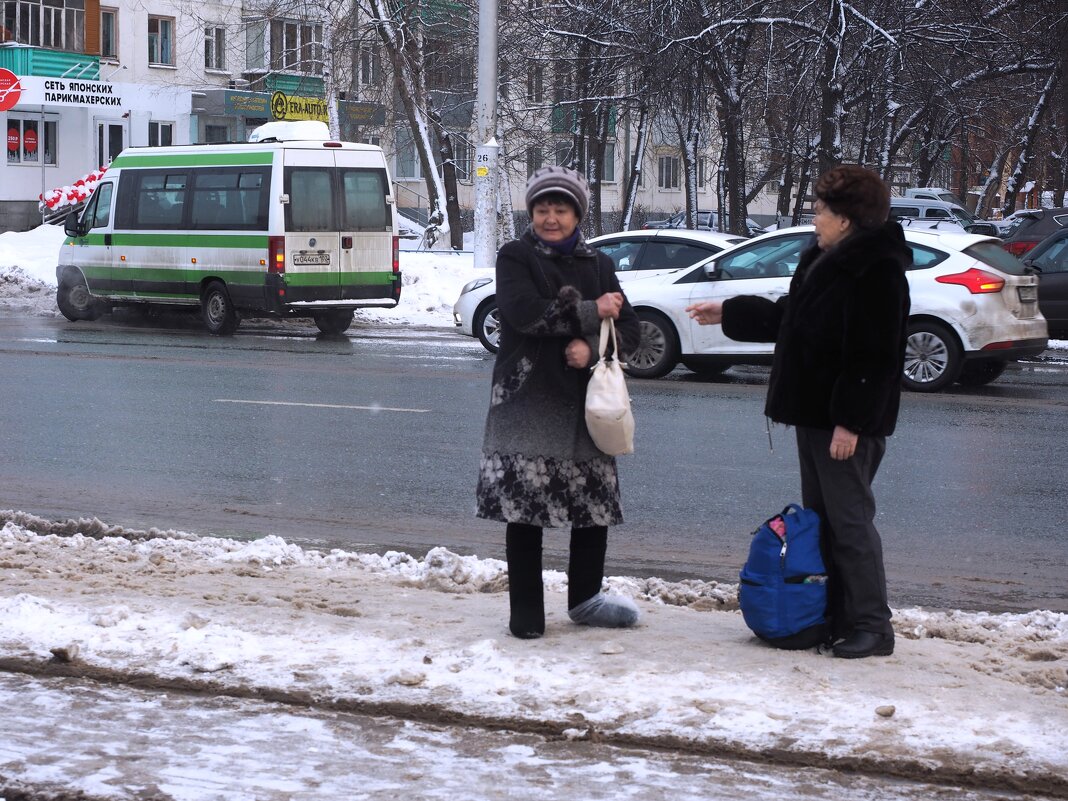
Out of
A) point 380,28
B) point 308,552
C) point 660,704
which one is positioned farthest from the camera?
point 380,28

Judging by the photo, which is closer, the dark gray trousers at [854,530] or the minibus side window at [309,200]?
the dark gray trousers at [854,530]

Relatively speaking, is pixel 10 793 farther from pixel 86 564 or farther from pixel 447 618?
pixel 86 564

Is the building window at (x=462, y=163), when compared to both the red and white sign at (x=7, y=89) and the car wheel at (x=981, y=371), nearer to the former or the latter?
the red and white sign at (x=7, y=89)

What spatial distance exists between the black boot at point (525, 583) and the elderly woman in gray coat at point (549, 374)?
10 cm

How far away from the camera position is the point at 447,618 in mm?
5406

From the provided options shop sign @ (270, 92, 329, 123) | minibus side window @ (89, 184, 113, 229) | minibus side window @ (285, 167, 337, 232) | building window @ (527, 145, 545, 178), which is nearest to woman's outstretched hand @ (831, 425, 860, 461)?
minibus side window @ (285, 167, 337, 232)

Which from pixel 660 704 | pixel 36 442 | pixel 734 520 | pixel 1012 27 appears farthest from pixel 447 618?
pixel 1012 27

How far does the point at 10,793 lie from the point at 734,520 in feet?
15.6

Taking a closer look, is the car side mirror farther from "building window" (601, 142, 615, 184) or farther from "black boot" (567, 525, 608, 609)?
"building window" (601, 142, 615, 184)

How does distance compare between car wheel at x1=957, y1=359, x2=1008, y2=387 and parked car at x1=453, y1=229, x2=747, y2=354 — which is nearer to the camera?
car wheel at x1=957, y1=359, x2=1008, y2=387

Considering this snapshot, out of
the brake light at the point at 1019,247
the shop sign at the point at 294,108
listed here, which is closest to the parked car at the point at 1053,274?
the brake light at the point at 1019,247

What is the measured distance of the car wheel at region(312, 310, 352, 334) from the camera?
1980 cm

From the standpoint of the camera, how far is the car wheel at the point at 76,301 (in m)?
21.3

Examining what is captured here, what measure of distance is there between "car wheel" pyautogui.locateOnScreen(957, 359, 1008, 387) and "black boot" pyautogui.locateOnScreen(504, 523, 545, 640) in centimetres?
954
